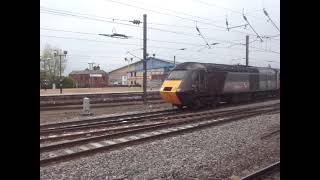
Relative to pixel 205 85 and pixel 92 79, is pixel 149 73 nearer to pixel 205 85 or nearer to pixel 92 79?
pixel 92 79

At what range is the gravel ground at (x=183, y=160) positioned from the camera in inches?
308

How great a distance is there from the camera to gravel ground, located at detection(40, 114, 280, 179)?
782 centimetres

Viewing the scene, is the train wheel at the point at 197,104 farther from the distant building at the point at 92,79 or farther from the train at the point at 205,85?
the distant building at the point at 92,79

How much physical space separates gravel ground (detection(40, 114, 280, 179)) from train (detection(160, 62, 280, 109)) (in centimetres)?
924

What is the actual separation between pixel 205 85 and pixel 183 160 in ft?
47.8

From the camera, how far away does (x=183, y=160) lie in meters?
9.06

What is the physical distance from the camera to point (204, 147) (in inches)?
428


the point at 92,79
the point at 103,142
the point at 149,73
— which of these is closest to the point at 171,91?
the point at 103,142

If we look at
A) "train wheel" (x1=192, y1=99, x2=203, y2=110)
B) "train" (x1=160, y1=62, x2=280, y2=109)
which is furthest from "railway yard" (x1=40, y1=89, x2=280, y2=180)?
"train wheel" (x1=192, y1=99, x2=203, y2=110)

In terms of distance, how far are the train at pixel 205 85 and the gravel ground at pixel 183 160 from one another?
30.3 feet
